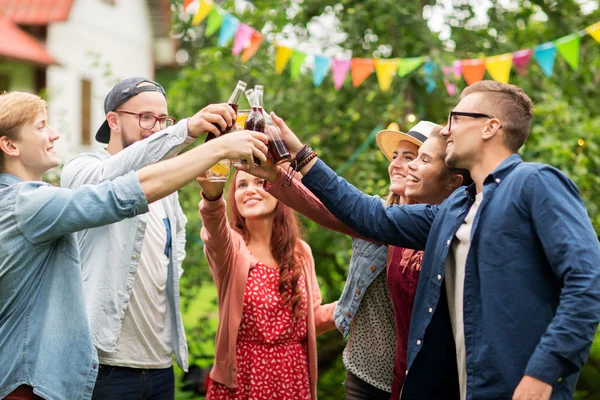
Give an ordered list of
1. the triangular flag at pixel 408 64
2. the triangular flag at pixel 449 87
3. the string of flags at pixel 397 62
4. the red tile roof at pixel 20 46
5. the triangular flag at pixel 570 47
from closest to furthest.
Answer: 1. the triangular flag at pixel 570 47
2. the string of flags at pixel 397 62
3. the triangular flag at pixel 408 64
4. the triangular flag at pixel 449 87
5. the red tile roof at pixel 20 46

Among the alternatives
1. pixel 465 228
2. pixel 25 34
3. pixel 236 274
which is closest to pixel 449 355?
pixel 465 228

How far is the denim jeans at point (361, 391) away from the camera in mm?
3254

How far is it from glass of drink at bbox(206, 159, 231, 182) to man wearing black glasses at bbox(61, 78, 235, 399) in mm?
207

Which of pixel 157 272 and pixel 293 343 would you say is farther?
pixel 293 343

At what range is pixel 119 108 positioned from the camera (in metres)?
3.09

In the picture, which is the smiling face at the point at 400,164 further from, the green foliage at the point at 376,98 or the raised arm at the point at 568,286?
the green foliage at the point at 376,98

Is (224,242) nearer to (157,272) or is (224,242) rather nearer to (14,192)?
(157,272)

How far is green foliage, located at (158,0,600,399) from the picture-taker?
5824mm

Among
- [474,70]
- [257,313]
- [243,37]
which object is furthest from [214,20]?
[257,313]

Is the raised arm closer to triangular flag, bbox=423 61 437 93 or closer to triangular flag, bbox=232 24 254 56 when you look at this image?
triangular flag, bbox=423 61 437 93

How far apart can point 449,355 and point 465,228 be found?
0.48 meters

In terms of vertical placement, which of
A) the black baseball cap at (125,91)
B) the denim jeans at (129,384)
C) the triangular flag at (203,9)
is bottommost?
the denim jeans at (129,384)

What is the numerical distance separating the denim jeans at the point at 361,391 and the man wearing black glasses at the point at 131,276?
77cm

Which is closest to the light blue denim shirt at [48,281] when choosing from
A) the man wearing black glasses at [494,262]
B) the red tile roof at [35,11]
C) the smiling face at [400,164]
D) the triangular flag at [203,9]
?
the man wearing black glasses at [494,262]
